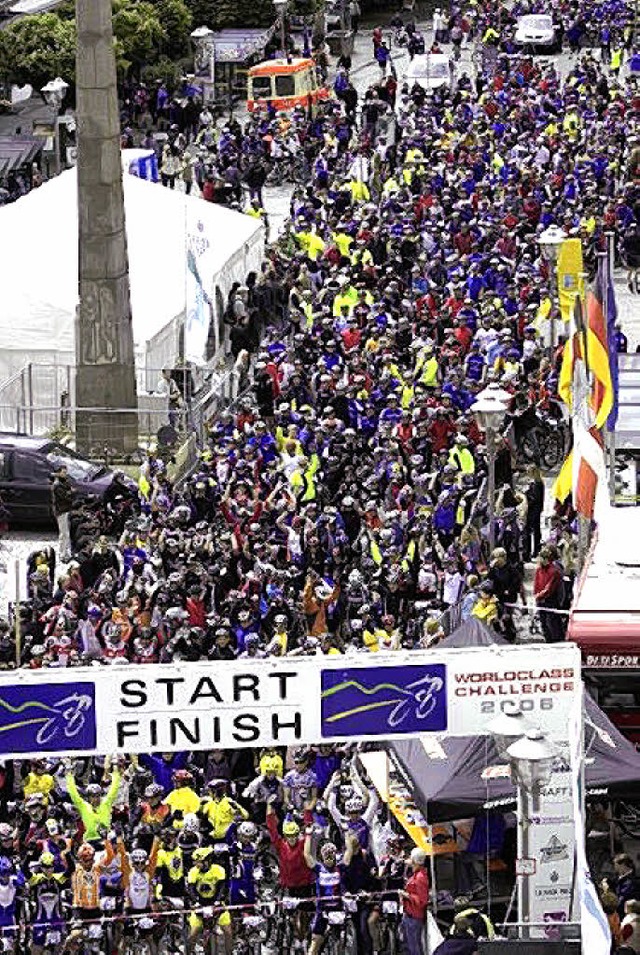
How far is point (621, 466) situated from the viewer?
106ft

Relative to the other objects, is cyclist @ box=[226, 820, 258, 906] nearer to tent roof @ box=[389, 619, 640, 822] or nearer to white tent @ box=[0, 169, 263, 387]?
tent roof @ box=[389, 619, 640, 822]

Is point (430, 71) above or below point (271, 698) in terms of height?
below

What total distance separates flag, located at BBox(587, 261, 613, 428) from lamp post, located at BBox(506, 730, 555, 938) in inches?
361

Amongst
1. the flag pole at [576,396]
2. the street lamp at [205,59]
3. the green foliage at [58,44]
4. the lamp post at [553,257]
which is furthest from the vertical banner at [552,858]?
the street lamp at [205,59]

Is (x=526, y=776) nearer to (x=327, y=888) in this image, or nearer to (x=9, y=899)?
(x=327, y=888)

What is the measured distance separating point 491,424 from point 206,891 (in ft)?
25.4

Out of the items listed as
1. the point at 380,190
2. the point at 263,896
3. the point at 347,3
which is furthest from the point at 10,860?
the point at 347,3

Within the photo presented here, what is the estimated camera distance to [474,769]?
2228 centimetres

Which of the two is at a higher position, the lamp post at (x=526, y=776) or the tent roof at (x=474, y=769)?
the lamp post at (x=526, y=776)

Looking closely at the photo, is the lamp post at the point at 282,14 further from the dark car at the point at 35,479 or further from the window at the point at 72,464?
the dark car at the point at 35,479

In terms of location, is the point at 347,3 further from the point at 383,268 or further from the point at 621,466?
the point at 621,466

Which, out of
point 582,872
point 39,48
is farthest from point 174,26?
point 582,872

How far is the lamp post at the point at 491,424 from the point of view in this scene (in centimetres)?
2856

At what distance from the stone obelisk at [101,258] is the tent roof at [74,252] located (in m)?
0.89
